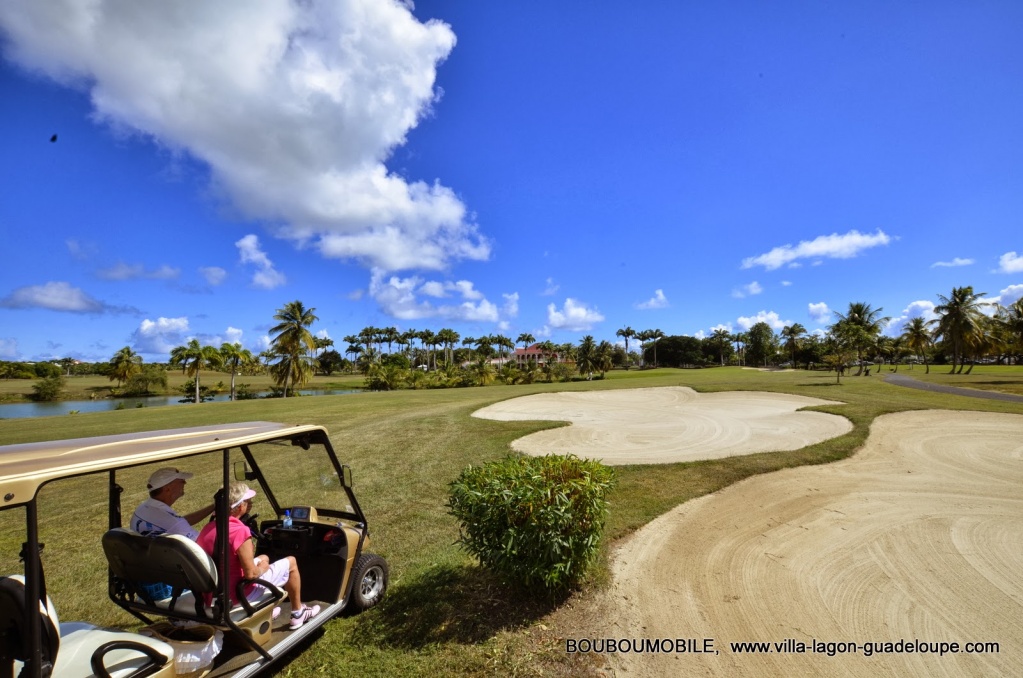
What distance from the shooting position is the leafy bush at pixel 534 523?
4.08 m

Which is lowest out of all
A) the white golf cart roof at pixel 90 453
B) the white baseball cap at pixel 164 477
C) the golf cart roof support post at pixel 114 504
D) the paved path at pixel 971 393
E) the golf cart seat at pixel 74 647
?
the paved path at pixel 971 393

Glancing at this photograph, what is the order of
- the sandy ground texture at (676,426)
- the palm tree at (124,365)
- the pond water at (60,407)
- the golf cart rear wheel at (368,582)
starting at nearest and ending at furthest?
the golf cart rear wheel at (368,582) → the sandy ground texture at (676,426) → the pond water at (60,407) → the palm tree at (124,365)

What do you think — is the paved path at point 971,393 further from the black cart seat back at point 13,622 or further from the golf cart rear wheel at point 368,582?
the black cart seat back at point 13,622

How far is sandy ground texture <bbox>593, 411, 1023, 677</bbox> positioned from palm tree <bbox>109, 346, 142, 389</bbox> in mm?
78234

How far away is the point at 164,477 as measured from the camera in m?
3.43

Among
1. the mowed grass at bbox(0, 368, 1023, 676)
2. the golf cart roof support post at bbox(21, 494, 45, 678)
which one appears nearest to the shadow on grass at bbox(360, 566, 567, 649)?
the mowed grass at bbox(0, 368, 1023, 676)

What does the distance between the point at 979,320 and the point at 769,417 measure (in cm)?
4726

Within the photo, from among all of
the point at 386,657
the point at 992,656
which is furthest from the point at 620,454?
the point at 386,657

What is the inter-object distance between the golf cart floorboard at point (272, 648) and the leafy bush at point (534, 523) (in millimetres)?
1456

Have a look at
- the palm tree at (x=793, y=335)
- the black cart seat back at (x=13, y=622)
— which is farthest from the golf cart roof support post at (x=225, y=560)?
the palm tree at (x=793, y=335)

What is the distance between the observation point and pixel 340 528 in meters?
4.43

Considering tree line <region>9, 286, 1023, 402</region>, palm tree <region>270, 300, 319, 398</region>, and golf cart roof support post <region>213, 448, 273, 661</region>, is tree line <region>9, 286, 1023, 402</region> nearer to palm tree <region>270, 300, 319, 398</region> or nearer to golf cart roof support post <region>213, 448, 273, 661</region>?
palm tree <region>270, 300, 319, 398</region>

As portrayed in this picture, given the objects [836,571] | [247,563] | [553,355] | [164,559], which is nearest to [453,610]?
[247,563]

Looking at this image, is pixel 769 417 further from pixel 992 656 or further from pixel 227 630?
pixel 227 630
